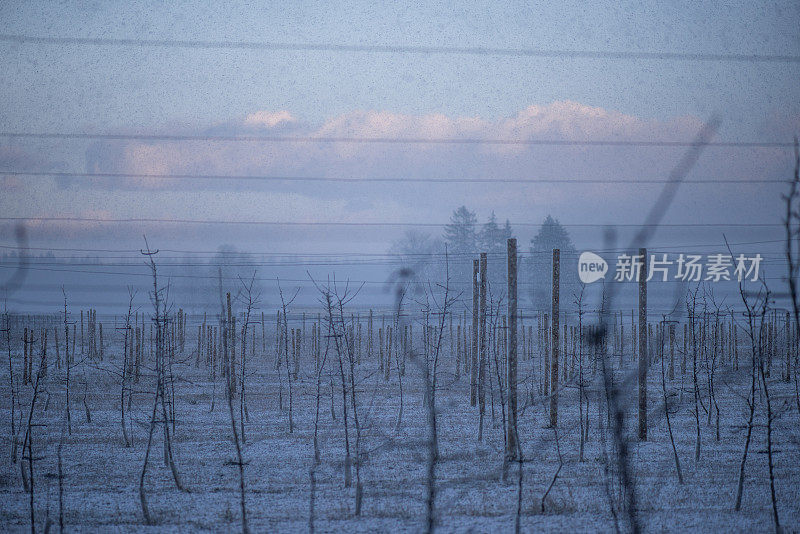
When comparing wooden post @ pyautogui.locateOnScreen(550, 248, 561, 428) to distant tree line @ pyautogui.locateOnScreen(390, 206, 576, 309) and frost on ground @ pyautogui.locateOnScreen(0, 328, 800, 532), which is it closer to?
frost on ground @ pyautogui.locateOnScreen(0, 328, 800, 532)

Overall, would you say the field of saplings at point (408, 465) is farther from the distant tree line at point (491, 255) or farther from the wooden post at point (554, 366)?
the distant tree line at point (491, 255)

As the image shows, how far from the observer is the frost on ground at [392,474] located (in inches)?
249

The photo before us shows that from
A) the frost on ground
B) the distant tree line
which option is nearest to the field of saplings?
the frost on ground

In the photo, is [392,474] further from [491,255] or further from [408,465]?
[491,255]

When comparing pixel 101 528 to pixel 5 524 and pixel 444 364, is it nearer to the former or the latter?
pixel 5 524

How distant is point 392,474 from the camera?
816 cm

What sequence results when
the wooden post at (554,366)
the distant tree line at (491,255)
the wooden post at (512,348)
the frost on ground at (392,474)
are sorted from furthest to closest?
1. the distant tree line at (491,255)
2. the wooden post at (554,366)
3. the wooden post at (512,348)
4. the frost on ground at (392,474)

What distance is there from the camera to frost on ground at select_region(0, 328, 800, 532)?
20.7ft

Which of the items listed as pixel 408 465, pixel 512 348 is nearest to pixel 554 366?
pixel 512 348

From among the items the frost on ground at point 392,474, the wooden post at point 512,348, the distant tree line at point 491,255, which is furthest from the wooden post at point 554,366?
the distant tree line at point 491,255

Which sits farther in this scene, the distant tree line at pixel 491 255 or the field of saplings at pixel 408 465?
the distant tree line at pixel 491 255

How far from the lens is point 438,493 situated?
7270 mm

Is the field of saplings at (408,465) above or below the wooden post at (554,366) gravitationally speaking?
below

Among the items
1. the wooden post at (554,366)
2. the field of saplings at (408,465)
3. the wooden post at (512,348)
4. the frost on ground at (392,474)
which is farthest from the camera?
the wooden post at (554,366)
